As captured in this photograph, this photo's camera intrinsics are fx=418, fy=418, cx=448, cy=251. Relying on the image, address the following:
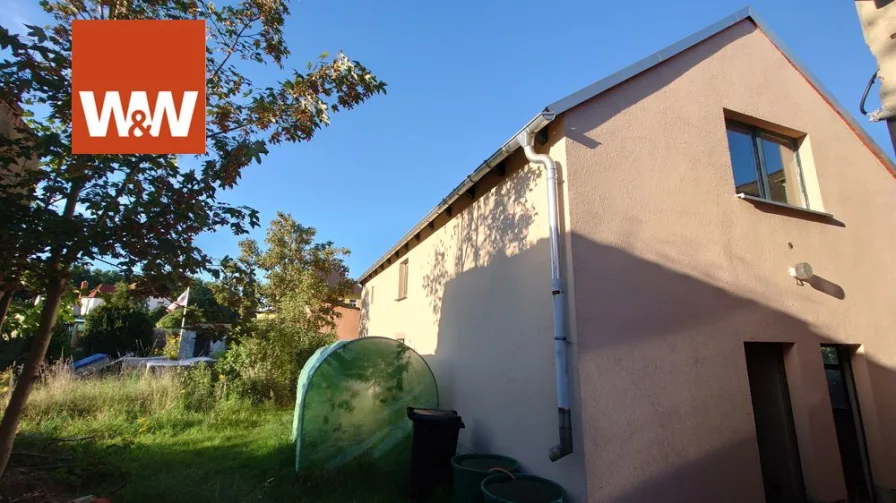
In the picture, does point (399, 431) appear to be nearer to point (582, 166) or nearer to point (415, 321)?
point (415, 321)

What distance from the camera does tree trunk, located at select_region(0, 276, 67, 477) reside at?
3.74 metres

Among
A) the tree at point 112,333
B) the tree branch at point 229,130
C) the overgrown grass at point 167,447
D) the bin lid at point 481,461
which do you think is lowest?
the overgrown grass at point 167,447

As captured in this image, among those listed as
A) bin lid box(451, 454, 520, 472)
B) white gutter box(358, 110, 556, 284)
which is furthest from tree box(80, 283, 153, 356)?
bin lid box(451, 454, 520, 472)

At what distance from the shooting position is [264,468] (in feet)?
19.9

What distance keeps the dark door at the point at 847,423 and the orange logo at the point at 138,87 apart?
27.6 ft

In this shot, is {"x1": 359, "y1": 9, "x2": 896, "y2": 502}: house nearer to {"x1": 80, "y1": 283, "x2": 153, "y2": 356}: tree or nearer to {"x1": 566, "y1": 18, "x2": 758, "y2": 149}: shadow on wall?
{"x1": 566, "y1": 18, "x2": 758, "y2": 149}: shadow on wall

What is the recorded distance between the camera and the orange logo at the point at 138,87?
12.7 feet

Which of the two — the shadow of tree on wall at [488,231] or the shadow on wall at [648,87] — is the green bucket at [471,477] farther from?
the shadow on wall at [648,87]

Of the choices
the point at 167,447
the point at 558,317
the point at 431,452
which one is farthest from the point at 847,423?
the point at 167,447

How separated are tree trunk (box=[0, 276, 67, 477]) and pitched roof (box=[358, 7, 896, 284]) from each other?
4.70 metres

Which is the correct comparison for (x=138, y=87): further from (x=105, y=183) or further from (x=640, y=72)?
(x=640, y=72)

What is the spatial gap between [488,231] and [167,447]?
656cm

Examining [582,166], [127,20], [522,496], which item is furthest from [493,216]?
[127,20]

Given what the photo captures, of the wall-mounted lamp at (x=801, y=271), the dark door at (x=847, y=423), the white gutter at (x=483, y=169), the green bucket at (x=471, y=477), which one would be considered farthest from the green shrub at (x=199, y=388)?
the dark door at (x=847, y=423)
